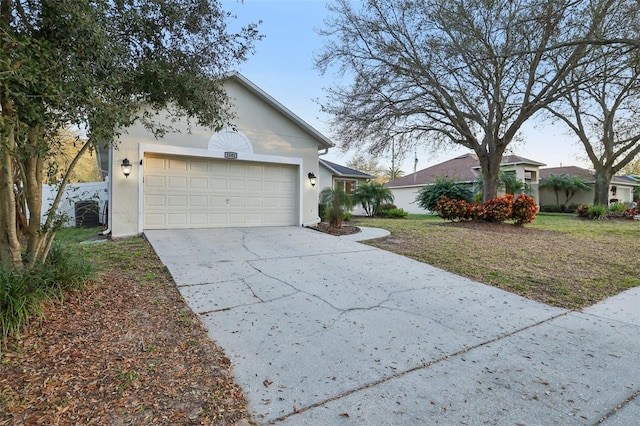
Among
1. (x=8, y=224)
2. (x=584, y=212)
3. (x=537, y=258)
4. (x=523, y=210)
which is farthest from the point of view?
(x=584, y=212)

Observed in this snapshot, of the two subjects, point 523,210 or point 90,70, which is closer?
point 90,70

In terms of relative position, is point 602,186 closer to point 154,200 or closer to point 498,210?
point 498,210

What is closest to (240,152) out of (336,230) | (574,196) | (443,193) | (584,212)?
(336,230)

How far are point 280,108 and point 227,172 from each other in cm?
247

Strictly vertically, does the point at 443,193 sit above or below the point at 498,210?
above

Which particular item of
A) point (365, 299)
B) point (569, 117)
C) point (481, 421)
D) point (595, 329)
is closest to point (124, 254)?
point (365, 299)

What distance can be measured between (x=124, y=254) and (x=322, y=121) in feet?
29.9

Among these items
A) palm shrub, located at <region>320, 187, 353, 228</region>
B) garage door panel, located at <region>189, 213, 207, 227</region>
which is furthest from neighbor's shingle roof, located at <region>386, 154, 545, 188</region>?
garage door panel, located at <region>189, 213, 207, 227</region>

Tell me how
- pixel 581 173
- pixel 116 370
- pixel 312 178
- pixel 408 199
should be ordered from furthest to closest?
pixel 581 173 < pixel 408 199 < pixel 312 178 < pixel 116 370

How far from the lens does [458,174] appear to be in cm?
2539

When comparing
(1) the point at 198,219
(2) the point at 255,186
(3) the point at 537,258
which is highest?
(2) the point at 255,186

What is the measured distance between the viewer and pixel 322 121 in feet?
43.1

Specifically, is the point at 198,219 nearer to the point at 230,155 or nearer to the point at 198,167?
the point at 198,167

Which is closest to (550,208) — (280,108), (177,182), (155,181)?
(280,108)
